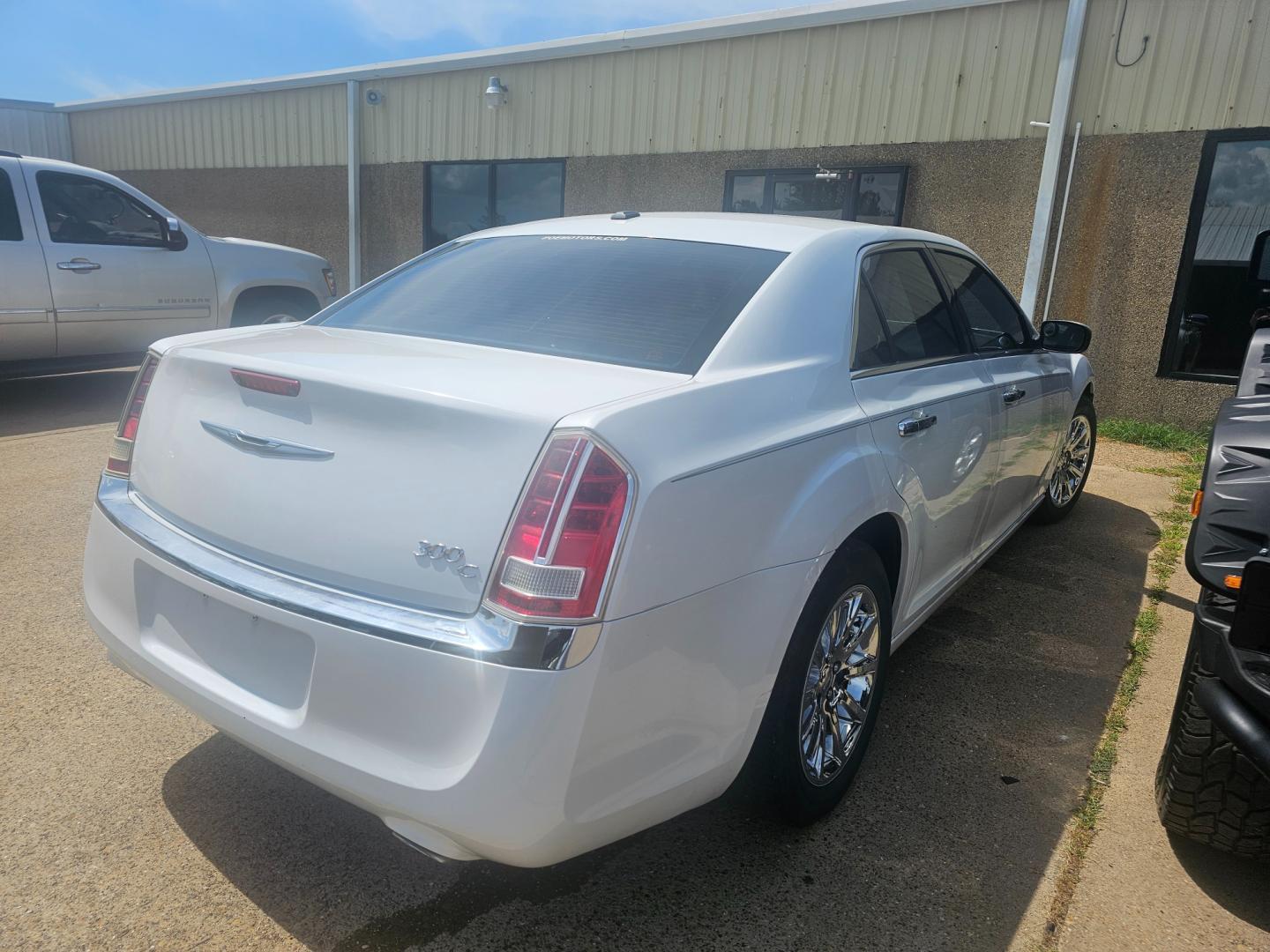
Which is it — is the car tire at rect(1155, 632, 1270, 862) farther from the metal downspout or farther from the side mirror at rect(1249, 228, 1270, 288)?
the metal downspout

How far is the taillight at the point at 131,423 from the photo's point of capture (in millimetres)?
2363

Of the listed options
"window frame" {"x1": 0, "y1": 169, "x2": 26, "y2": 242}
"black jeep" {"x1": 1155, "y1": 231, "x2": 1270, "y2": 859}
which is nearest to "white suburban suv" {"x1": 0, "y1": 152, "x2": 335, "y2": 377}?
"window frame" {"x1": 0, "y1": 169, "x2": 26, "y2": 242}

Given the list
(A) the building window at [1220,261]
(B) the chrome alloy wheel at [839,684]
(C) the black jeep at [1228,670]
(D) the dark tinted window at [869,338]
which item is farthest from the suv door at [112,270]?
(A) the building window at [1220,261]

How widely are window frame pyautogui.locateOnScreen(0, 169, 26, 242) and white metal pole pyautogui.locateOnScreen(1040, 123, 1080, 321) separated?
27.2 ft

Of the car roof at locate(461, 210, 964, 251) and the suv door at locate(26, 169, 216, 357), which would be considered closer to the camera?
the car roof at locate(461, 210, 964, 251)

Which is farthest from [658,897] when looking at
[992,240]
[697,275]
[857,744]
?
[992,240]

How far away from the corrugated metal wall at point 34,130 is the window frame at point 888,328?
63.8 feet

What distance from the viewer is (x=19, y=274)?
6.61 m

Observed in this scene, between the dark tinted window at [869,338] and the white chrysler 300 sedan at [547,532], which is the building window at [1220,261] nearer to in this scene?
the dark tinted window at [869,338]

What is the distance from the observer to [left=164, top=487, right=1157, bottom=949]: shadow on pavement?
2.07m

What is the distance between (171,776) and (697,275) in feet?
6.65

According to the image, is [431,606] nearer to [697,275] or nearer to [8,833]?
[697,275]

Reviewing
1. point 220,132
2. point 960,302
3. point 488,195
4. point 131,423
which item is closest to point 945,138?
point 960,302

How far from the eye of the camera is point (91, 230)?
23.2 feet
